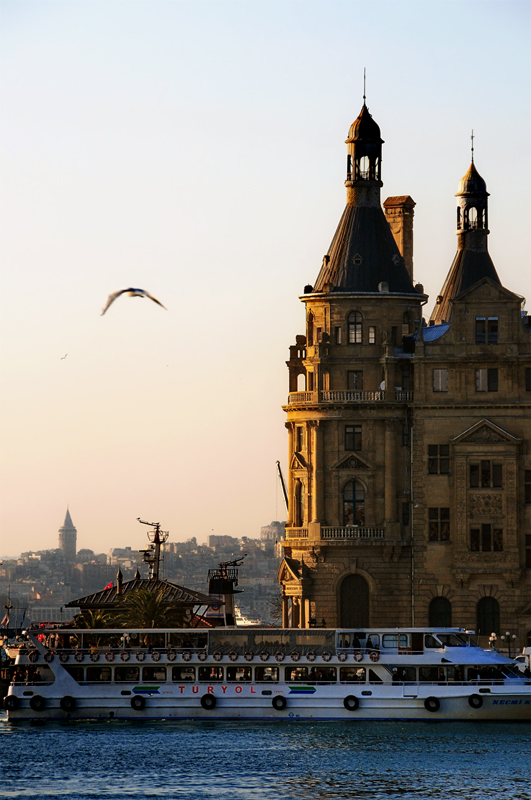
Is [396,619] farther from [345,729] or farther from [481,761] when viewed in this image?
[481,761]

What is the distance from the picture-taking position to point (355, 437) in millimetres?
135250

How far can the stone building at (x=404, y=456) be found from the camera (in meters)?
132

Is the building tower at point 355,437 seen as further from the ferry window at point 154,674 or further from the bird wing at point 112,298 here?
the bird wing at point 112,298

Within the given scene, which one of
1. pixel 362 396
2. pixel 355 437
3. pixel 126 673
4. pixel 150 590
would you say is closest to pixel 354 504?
pixel 355 437

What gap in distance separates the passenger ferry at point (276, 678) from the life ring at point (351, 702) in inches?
2.4

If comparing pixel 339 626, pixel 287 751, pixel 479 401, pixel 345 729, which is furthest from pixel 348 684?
Answer: pixel 479 401

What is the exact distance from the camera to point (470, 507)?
13250 centimetres

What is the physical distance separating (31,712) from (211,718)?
1099 centimetres

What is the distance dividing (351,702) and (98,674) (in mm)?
15873

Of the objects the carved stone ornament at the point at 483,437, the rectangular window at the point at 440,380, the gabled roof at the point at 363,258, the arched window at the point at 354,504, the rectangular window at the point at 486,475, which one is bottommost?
the arched window at the point at 354,504

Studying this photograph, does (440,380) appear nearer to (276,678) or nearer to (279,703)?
(276,678)

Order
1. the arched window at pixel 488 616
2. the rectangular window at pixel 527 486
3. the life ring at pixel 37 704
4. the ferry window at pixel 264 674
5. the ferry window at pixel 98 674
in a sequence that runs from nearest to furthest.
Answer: the life ring at pixel 37 704
the ferry window at pixel 264 674
the ferry window at pixel 98 674
the arched window at pixel 488 616
the rectangular window at pixel 527 486

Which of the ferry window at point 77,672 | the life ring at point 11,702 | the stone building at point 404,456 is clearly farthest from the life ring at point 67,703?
the stone building at point 404,456

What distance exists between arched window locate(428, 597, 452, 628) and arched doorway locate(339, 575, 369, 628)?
472 centimetres
